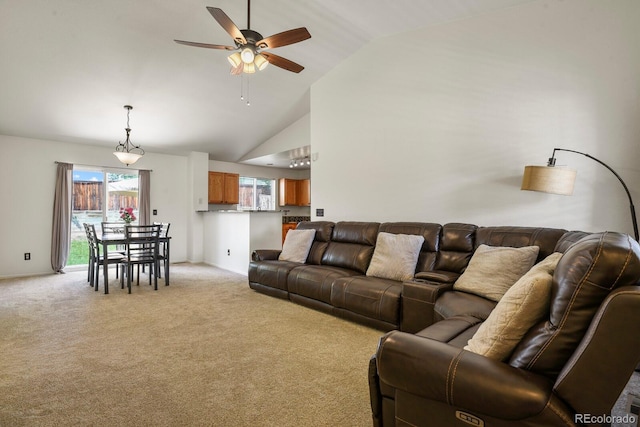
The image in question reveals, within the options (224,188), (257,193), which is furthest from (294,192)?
(224,188)

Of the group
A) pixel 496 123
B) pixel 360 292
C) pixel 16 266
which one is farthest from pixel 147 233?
pixel 496 123

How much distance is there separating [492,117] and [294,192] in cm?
579

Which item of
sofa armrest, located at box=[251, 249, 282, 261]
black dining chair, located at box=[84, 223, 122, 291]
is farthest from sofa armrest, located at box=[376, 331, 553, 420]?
black dining chair, located at box=[84, 223, 122, 291]

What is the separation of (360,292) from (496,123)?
2.27 metres

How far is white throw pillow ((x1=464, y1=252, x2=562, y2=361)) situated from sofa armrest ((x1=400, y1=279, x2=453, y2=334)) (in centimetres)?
137

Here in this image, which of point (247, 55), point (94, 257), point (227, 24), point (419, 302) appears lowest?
point (419, 302)

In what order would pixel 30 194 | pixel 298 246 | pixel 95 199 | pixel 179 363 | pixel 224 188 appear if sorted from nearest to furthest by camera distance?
1. pixel 179 363
2. pixel 298 246
3. pixel 30 194
4. pixel 95 199
5. pixel 224 188

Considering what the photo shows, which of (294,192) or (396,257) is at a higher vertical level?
(294,192)

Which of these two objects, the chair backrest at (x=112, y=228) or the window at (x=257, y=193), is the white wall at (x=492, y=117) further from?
the window at (x=257, y=193)

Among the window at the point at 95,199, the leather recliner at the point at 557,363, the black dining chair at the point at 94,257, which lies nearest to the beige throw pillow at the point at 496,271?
the leather recliner at the point at 557,363

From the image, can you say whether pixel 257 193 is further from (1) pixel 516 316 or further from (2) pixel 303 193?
(1) pixel 516 316

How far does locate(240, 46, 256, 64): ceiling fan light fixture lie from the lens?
2855 millimetres

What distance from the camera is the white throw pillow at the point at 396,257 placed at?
3324 millimetres

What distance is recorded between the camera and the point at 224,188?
7668 mm
